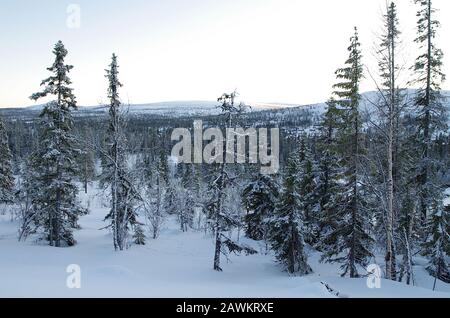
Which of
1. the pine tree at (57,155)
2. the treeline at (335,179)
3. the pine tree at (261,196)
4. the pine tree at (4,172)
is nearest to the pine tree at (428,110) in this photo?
the treeline at (335,179)

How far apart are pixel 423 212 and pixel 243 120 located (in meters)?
13.1

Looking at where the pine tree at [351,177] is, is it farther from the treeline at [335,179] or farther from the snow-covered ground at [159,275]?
the snow-covered ground at [159,275]

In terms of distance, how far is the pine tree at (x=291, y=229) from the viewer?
856 inches

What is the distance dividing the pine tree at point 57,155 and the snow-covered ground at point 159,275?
2263 millimetres

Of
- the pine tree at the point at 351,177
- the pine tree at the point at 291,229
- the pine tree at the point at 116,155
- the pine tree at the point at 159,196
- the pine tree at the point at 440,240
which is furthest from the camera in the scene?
the pine tree at the point at 159,196

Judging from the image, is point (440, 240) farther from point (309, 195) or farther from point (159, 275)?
point (159, 275)

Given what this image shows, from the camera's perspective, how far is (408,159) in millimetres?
20062

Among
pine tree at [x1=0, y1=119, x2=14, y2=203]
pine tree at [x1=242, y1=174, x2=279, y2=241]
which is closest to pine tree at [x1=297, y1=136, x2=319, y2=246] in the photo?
pine tree at [x1=242, y1=174, x2=279, y2=241]

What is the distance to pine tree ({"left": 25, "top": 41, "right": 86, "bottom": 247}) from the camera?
22.6 m

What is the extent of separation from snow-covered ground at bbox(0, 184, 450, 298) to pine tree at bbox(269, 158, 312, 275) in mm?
1156

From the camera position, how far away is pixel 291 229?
21.8m

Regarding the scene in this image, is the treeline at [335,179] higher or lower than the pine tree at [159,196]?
higher

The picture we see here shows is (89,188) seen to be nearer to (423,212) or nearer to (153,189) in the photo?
(153,189)

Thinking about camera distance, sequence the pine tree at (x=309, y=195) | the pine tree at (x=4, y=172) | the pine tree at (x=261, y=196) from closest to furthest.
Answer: the pine tree at (x=309, y=195)
the pine tree at (x=261, y=196)
the pine tree at (x=4, y=172)
